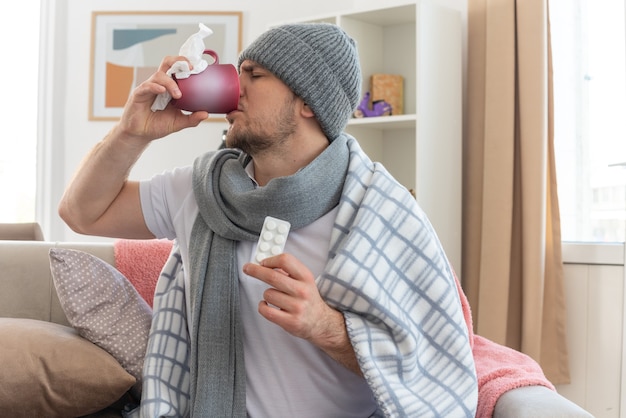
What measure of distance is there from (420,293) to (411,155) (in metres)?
2.28

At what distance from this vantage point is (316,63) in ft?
5.36

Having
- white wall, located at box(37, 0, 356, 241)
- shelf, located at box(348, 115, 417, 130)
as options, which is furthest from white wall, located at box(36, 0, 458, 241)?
shelf, located at box(348, 115, 417, 130)

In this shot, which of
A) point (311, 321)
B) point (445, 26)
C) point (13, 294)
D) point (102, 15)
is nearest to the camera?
point (311, 321)

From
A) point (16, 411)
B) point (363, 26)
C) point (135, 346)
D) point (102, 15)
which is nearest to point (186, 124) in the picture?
point (135, 346)

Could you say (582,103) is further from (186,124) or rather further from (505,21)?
(186,124)

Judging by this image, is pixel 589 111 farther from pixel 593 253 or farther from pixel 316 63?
pixel 316 63

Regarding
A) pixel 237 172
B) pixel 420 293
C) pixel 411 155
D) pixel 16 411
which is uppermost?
pixel 411 155

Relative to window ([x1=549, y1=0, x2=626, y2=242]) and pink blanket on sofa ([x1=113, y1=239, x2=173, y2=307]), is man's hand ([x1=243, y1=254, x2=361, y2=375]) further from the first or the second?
window ([x1=549, y1=0, x2=626, y2=242])

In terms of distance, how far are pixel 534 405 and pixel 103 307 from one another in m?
0.88

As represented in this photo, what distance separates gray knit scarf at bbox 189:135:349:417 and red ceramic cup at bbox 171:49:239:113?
179 mm

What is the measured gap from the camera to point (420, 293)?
1517mm

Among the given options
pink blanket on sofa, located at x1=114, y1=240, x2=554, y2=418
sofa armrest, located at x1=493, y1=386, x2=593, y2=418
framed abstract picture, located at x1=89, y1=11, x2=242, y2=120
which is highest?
framed abstract picture, located at x1=89, y1=11, x2=242, y2=120

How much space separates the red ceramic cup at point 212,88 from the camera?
4.97ft

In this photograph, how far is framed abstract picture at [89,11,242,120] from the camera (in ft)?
14.4
